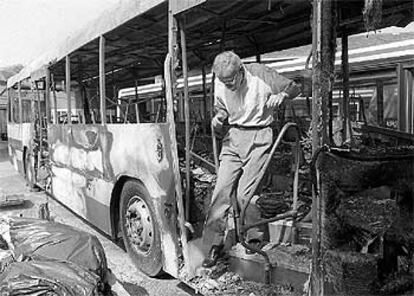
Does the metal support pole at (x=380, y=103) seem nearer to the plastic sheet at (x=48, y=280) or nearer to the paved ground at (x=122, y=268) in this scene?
the paved ground at (x=122, y=268)

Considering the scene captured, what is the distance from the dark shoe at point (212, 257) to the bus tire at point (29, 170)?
706 cm

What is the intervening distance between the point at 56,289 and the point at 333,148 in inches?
78.3

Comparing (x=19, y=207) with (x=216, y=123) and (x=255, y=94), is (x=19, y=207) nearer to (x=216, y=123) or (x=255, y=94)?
(x=216, y=123)

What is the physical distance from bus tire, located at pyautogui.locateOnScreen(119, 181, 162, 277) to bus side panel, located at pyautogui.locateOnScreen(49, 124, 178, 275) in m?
0.17

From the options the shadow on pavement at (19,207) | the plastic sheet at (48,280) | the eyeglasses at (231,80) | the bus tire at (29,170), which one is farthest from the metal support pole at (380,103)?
the bus tire at (29,170)

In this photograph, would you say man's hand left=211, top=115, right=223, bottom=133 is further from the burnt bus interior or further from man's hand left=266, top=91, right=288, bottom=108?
man's hand left=266, top=91, right=288, bottom=108

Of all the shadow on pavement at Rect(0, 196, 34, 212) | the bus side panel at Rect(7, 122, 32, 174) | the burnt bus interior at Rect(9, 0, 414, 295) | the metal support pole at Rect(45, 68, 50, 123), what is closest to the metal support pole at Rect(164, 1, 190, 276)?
the burnt bus interior at Rect(9, 0, 414, 295)

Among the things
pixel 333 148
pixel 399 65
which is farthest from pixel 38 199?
pixel 333 148

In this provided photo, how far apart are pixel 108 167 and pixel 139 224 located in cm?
92

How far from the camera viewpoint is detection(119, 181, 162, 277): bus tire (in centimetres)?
427

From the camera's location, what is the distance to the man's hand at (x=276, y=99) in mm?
3572

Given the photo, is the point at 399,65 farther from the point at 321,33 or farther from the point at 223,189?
the point at 321,33

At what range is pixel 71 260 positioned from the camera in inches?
133

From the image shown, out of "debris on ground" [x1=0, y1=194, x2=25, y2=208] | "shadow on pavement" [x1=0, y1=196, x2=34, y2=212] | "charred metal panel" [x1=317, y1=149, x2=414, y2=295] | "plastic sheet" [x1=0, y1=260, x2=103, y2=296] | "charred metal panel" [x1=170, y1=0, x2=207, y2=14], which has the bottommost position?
"shadow on pavement" [x1=0, y1=196, x2=34, y2=212]
